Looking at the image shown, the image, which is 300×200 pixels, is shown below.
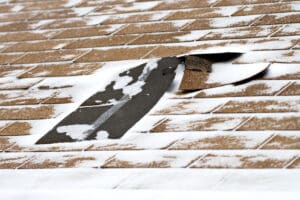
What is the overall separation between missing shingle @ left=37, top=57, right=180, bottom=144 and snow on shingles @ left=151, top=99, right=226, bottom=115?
55mm

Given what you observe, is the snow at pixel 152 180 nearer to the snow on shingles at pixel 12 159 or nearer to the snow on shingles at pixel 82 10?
the snow on shingles at pixel 12 159

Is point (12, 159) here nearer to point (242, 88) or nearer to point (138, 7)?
point (242, 88)

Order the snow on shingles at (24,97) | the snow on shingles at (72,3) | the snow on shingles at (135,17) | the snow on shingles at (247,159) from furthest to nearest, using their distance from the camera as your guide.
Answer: the snow on shingles at (72,3)
the snow on shingles at (135,17)
the snow on shingles at (24,97)
the snow on shingles at (247,159)

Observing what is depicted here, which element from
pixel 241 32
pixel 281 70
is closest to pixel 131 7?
pixel 241 32

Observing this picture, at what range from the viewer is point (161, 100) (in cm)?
317

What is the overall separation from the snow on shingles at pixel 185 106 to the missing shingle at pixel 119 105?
0.18 feet

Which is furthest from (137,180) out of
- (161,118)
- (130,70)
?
(130,70)

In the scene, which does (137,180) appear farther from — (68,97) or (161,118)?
(68,97)

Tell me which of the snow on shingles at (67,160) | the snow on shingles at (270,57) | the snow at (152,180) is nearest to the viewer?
the snow at (152,180)

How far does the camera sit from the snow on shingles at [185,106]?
2994mm

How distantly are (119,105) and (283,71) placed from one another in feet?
A: 2.25

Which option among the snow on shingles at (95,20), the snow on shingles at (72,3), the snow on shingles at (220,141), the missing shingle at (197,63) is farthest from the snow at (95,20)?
the snow on shingles at (220,141)

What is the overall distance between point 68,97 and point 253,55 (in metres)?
0.83

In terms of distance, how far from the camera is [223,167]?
A: 249cm
